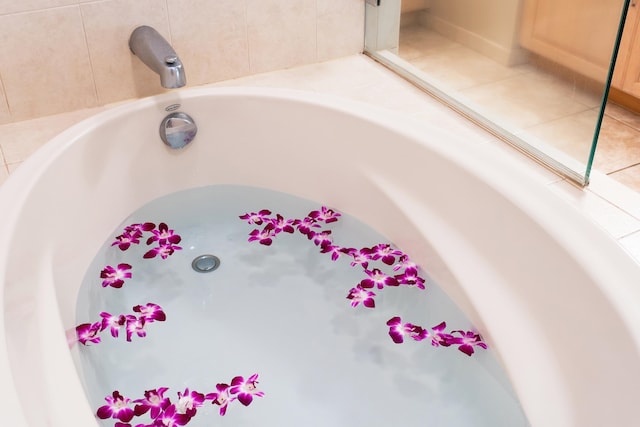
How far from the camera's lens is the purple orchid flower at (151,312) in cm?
148

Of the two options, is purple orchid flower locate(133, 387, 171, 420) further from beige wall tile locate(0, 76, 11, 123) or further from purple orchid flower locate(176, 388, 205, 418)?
beige wall tile locate(0, 76, 11, 123)

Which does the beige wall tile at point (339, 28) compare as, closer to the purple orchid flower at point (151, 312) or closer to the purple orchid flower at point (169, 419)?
the purple orchid flower at point (151, 312)

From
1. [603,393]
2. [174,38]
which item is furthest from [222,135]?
[603,393]

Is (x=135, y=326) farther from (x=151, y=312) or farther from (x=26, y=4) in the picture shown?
(x=26, y=4)

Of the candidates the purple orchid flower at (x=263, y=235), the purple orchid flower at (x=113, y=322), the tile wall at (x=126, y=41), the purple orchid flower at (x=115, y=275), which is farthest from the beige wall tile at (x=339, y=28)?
the purple orchid flower at (x=113, y=322)

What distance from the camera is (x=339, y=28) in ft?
6.53

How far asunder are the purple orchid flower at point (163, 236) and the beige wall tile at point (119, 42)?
366 mm

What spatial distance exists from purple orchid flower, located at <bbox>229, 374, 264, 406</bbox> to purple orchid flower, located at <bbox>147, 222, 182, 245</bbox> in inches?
18.3

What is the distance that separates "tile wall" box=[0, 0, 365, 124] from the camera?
1.61 metres

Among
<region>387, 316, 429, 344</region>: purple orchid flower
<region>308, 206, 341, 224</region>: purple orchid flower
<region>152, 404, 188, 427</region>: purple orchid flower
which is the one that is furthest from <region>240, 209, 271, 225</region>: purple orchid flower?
<region>152, 404, 188, 427</region>: purple orchid flower

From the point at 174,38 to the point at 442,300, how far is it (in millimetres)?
967

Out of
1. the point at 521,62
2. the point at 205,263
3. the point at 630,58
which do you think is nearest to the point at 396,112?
the point at 521,62

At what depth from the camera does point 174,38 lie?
1774 mm

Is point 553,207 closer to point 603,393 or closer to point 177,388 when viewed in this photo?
point 603,393
